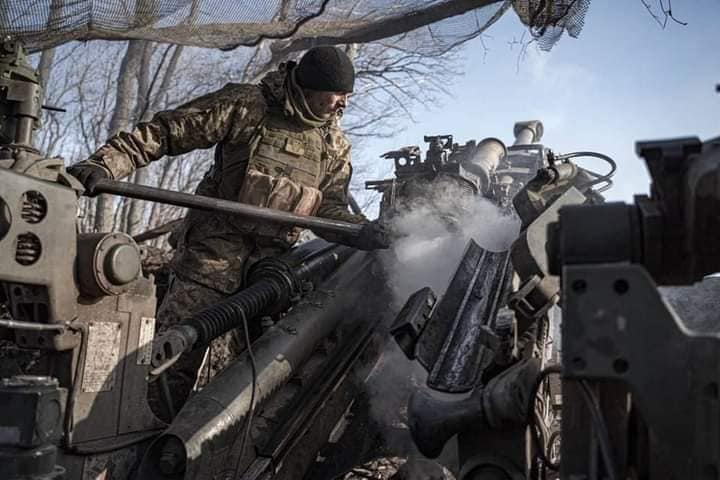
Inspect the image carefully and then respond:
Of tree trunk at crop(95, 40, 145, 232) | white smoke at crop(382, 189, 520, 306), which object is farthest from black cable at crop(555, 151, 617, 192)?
tree trunk at crop(95, 40, 145, 232)

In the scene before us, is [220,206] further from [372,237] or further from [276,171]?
[372,237]

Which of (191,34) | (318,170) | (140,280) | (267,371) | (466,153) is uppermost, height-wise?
(191,34)

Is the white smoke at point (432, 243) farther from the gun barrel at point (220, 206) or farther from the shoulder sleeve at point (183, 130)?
the shoulder sleeve at point (183, 130)

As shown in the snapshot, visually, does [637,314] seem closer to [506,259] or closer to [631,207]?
[631,207]

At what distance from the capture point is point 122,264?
269cm

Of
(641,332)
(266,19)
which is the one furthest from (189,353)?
(641,332)

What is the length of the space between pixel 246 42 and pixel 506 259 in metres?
2.93

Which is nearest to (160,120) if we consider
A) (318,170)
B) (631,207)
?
(318,170)

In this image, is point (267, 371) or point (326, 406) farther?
point (326, 406)

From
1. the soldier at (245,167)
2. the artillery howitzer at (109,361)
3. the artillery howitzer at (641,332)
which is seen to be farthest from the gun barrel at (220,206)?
the artillery howitzer at (641,332)

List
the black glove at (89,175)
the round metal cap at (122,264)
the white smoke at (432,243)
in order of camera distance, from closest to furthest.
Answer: the round metal cap at (122,264) < the black glove at (89,175) < the white smoke at (432,243)

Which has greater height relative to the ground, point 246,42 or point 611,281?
point 246,42

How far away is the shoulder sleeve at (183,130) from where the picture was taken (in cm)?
380

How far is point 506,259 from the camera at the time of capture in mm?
3938
